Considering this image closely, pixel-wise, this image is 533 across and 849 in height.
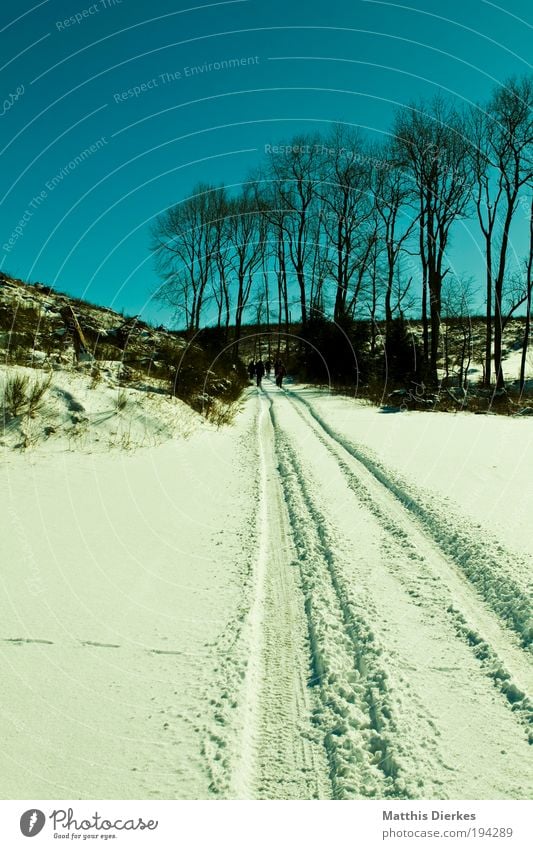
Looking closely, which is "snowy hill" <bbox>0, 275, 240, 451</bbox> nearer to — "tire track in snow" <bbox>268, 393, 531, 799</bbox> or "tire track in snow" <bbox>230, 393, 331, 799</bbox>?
"tire track in snow" <bbox>268, 393, 531, 799</bbox>

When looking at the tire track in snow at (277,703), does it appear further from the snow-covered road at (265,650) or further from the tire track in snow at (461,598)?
the tire track in snow at (461,598)

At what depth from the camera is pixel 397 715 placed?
9.64 ft

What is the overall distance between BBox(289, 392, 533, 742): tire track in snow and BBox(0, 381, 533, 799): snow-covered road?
0.02 metres

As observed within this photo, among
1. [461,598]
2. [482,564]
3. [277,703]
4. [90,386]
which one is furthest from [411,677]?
[90,386]

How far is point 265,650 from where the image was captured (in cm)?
369

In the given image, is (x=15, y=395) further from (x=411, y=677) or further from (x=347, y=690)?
(x=411, y=677)

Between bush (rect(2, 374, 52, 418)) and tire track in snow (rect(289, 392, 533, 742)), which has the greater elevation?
bush (rect(2, 374, 52, 418))

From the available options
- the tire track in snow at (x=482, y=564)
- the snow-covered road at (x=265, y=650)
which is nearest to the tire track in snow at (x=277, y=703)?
the snow-covered road at (x=265, y=650)

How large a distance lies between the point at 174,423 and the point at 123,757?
362 inches

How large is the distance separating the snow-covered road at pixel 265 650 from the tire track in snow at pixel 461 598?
0.02 metres

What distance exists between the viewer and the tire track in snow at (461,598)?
3182 mm

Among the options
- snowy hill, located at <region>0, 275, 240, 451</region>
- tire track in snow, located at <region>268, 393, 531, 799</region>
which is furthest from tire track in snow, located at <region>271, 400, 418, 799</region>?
snowy hill, located at <region>0, 275, 240, 451</region>

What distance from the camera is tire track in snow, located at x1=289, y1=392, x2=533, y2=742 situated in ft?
10.4
